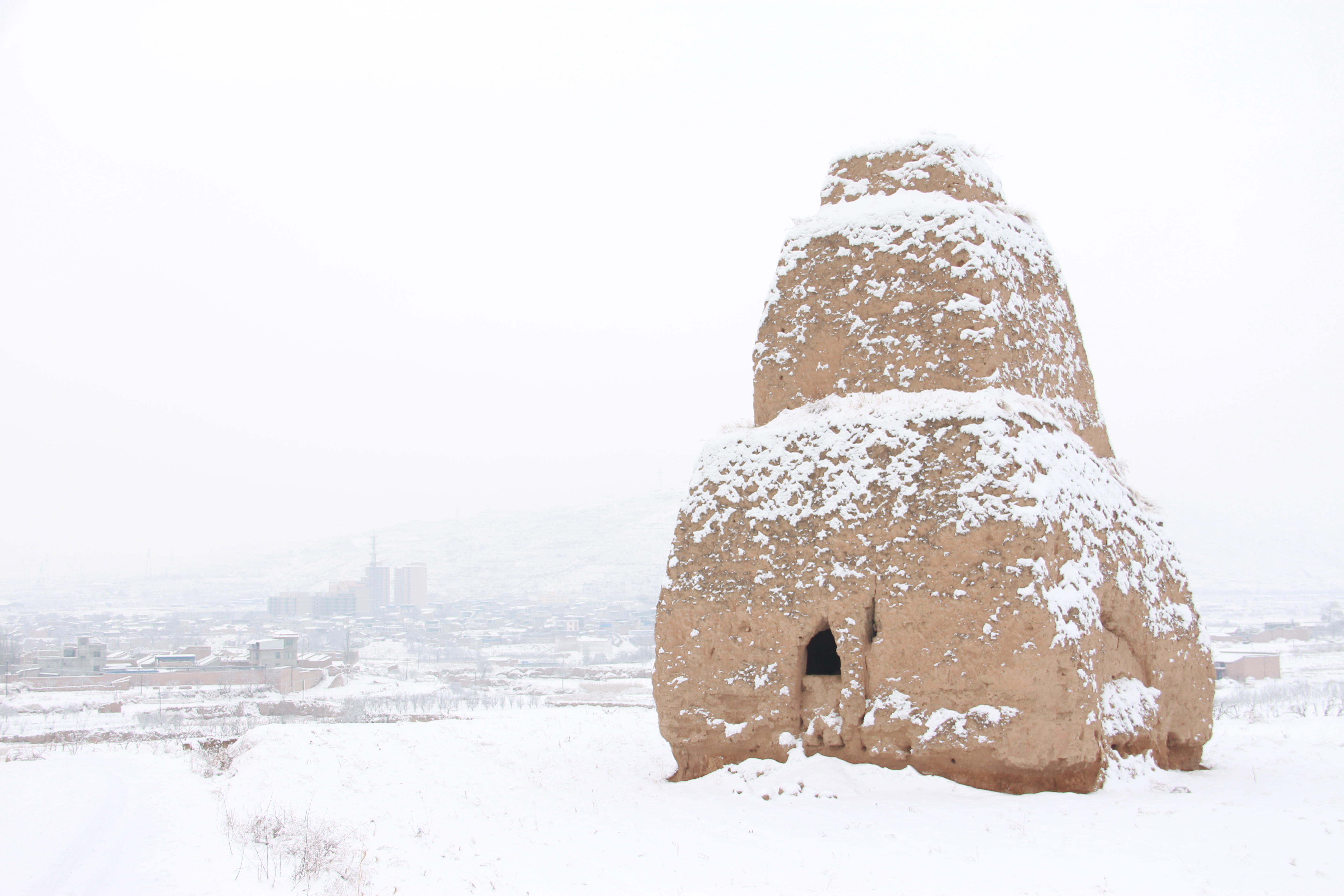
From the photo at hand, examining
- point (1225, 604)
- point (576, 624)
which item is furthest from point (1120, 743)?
point (1225, 604)

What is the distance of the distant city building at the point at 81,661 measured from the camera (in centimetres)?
5975

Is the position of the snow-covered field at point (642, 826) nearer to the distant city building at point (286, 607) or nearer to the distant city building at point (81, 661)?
the distant city building at point (81, 661)

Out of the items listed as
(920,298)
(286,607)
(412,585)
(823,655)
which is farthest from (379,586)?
(920,298)

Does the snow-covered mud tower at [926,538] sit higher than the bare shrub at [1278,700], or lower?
higher

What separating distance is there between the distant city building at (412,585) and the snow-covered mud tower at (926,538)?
162 m

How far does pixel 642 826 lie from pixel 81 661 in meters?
66.2

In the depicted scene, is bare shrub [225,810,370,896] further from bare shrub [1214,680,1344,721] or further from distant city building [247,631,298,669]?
distant city building [247,631,298,669]

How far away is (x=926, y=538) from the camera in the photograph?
9.18 meters

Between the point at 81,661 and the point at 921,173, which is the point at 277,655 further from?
the point at 921,173

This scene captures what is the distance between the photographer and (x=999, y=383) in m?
9.73

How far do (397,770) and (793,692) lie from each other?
5951mm

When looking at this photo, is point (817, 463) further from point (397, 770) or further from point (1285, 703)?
point (1285, 703)

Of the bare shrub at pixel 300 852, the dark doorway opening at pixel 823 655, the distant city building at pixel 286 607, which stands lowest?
the distant city building at pixel 286 607

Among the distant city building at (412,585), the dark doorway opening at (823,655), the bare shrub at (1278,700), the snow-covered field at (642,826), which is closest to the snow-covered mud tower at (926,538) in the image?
the dark doorway opening at (823,655)
